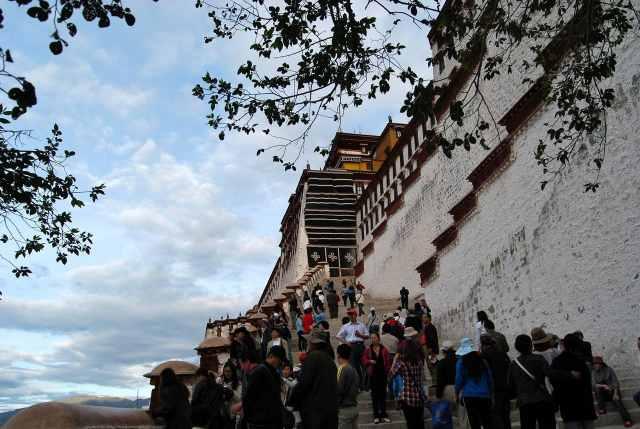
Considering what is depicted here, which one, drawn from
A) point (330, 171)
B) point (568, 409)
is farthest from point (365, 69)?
point (330, 171)

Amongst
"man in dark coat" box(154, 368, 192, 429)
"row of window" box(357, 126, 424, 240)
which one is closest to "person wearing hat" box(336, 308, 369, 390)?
"man in dark coat" box(154, 368, 192, 429)

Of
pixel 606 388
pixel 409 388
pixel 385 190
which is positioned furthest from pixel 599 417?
pixel 385 190

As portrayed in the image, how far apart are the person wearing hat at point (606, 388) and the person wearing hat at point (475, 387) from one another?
2.71 metres

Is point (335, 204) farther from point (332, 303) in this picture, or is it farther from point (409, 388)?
point (409, 388)

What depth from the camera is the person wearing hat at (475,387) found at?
6.17m

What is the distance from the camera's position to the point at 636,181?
31.6 ft

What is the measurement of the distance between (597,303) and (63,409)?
930 cm

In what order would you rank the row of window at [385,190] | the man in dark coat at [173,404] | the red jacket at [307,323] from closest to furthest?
the man in dark coat at [173,404] < the red jacket at [307,323] < the row of window at [385,190]

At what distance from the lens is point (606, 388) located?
25.9ft

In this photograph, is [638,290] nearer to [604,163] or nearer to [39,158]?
[604,163]

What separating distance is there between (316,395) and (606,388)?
4970mm

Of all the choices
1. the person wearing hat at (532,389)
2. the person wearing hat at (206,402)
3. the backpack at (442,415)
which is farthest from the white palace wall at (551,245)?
the person wearing hat at (206,402)

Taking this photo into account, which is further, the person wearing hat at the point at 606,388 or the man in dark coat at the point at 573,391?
the person wearing hat at the point at 606,388

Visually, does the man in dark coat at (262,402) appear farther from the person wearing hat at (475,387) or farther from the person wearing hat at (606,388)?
the person wearing hat at (606,388)
